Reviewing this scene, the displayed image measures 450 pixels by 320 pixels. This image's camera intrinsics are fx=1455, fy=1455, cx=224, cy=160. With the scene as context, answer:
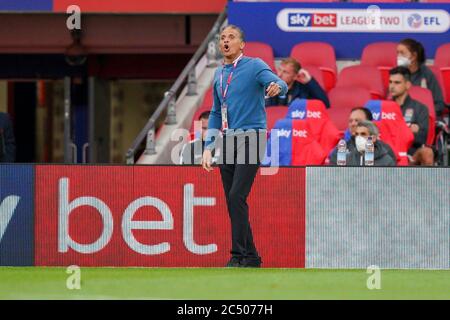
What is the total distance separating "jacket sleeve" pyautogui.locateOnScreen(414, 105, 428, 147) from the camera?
1680 centimetres

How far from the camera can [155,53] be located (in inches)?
971

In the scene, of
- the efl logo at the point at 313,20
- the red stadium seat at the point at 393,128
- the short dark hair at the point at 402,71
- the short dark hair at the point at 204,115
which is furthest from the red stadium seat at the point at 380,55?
the short dark hair at the point at 204,115

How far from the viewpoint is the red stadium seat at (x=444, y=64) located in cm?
1898

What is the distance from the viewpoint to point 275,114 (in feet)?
56.0

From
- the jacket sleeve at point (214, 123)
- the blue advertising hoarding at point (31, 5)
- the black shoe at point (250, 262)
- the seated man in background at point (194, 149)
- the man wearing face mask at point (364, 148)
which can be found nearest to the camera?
the jacket sleeve at point (214, 123)

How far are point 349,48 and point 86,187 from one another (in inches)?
285

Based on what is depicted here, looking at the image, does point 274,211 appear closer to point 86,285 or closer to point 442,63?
point 86,285

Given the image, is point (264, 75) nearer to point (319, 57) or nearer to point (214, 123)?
point (214, 123)

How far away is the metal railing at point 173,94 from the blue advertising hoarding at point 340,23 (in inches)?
18.0

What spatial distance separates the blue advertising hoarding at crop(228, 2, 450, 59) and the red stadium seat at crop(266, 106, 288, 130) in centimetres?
267

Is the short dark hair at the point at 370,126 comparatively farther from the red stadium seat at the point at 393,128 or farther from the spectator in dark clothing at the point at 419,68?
the spectator in dark clothing at the point at 419,68

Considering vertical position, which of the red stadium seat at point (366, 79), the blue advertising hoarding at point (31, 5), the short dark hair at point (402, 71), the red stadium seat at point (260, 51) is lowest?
the short dark hair at point (402, 71)

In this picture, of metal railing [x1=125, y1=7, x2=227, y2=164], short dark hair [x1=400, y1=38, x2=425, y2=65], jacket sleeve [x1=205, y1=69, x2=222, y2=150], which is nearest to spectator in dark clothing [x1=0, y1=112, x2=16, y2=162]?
metal railing [x1=125, y1=7, x2=227, y2=164]
